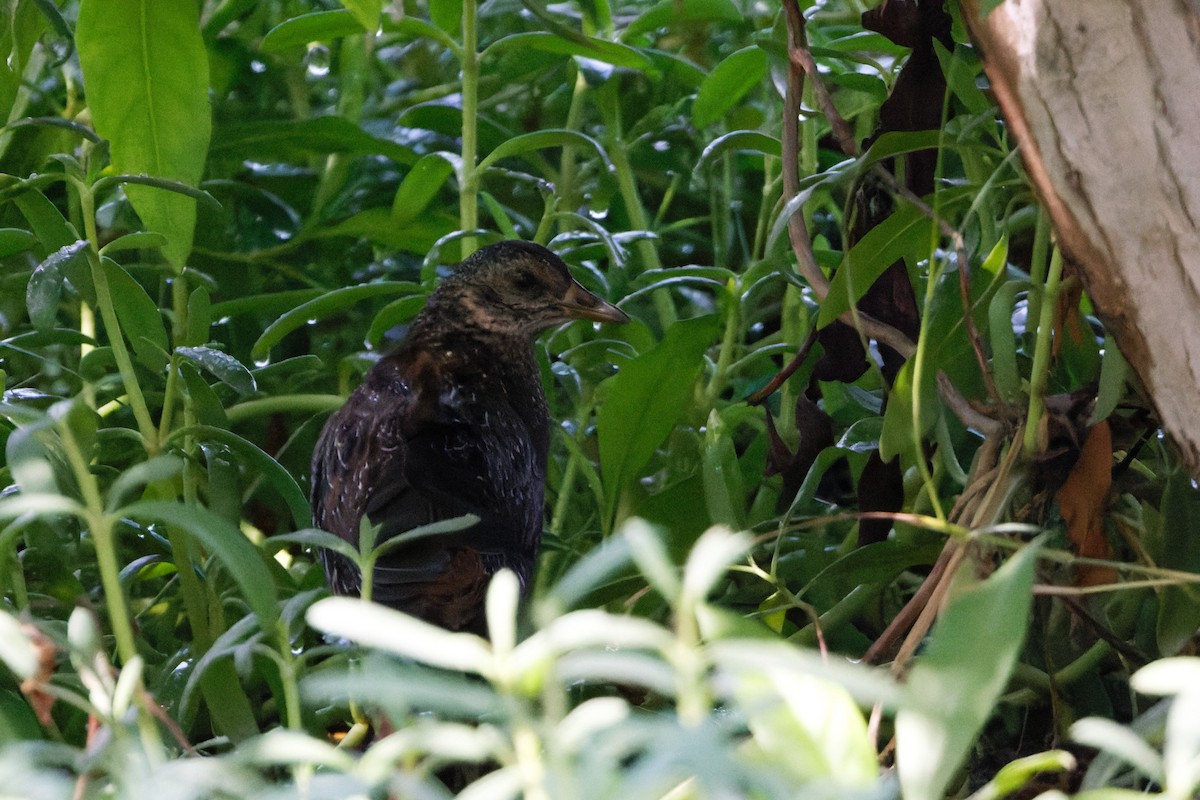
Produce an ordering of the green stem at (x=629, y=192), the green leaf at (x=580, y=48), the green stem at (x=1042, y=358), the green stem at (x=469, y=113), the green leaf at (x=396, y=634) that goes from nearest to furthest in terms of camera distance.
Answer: the green leaf at (x=396, y=634), the green stem at (x=1042, y=358), the green leaf at (x=580, y=48), the green stem at (x=469, y=113), the green stem at (x=629, y=192)

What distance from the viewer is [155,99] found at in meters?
1.03

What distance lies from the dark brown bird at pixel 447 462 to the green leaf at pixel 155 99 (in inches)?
9.1

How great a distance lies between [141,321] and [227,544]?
0.59 m

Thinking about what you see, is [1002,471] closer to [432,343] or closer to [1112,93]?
[1112,93]

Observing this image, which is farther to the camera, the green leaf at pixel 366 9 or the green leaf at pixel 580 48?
the green leaf at pixel 580 48

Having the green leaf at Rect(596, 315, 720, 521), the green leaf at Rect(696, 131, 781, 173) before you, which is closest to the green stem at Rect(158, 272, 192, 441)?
the green leaf at Rect(596, 315, 720, 521)

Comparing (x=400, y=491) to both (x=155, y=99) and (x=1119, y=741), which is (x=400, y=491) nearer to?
(x=155, y=99)

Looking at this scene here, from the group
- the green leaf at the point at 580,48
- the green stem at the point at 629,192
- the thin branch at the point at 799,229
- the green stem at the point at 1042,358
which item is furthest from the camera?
the green stem at the point at 629,192

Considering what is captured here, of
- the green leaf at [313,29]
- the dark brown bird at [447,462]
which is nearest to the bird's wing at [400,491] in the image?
the dark brown bird at [447,462]

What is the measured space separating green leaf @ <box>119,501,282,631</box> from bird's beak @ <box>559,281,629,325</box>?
80cm

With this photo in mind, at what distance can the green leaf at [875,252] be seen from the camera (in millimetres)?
860

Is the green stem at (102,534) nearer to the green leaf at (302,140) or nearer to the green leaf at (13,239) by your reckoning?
the green leaf at (13,239)

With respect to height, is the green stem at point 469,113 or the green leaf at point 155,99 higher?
the green leaf at point 155,99

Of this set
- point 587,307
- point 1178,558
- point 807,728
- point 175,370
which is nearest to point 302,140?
point 587,307
